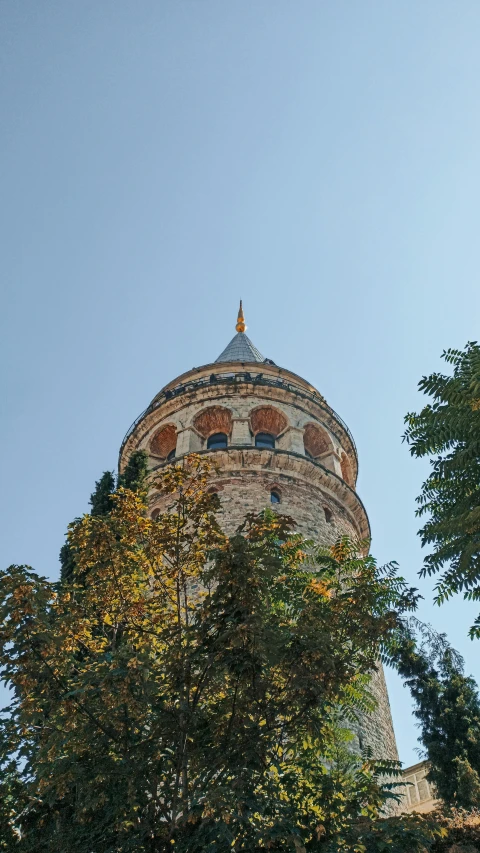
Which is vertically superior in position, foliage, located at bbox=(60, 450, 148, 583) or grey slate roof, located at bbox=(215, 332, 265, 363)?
grey slate roof, located at bbox=(215, 332, 265, 363)

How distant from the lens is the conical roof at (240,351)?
30.0 metres

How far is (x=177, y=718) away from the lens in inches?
305

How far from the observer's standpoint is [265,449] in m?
22.2

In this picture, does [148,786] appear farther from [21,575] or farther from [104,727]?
[21,575]

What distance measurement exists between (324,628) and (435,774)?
7.04 meters

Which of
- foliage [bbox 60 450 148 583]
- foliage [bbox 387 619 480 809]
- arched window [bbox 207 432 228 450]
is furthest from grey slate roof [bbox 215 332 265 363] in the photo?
foliage [bbox 387 619 480 809]

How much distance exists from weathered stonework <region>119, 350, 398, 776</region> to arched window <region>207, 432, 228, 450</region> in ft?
0.53

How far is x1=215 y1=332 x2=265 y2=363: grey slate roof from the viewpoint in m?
30.0

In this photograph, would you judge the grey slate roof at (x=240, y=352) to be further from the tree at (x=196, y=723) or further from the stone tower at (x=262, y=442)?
the tree at (x=196, y=723)

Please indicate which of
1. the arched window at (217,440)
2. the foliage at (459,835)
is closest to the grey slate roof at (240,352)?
the arched window at (217,440)

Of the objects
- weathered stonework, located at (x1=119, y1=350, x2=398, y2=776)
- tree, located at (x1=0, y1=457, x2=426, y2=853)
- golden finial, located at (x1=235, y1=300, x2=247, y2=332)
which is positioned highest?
golden finial, located at (x1=235, y1=300, x2=247, y2=332)

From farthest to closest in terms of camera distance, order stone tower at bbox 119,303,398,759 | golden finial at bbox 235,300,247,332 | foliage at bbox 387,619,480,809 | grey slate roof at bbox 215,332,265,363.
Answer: golden finial at bbox 235,300,247,332 → grey slate roof at bbox 215,332,265,363 → stone tower at bbox 119,303,398,759 → foliage at bbox 387,619,480,809

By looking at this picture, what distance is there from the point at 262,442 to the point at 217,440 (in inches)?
60.9

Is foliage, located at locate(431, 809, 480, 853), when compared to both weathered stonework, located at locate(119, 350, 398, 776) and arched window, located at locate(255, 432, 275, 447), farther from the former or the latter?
arched window, located at locate(255, 432, 275, 447)
